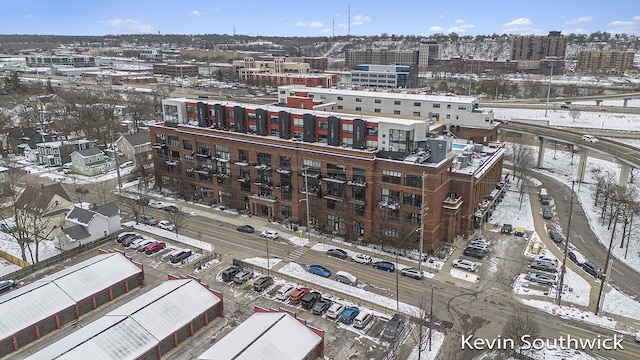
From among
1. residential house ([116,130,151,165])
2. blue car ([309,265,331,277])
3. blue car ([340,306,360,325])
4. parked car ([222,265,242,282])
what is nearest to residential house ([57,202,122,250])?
parked car ([222,265,242,282])

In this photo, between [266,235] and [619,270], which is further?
[266,235]

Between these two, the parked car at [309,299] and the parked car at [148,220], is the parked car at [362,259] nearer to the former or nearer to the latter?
the parked car at [309,299]

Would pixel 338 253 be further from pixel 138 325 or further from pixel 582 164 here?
pixel 582 164

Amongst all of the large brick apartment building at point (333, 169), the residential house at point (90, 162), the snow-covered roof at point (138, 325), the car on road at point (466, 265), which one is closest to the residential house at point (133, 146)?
the residential house at point (90, 162)

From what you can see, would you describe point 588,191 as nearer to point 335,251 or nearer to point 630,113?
point 335,251

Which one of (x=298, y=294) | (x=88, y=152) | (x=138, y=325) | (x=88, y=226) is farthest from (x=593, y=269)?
(x=88, y=152)

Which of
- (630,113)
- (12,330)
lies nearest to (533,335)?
(12,330)
